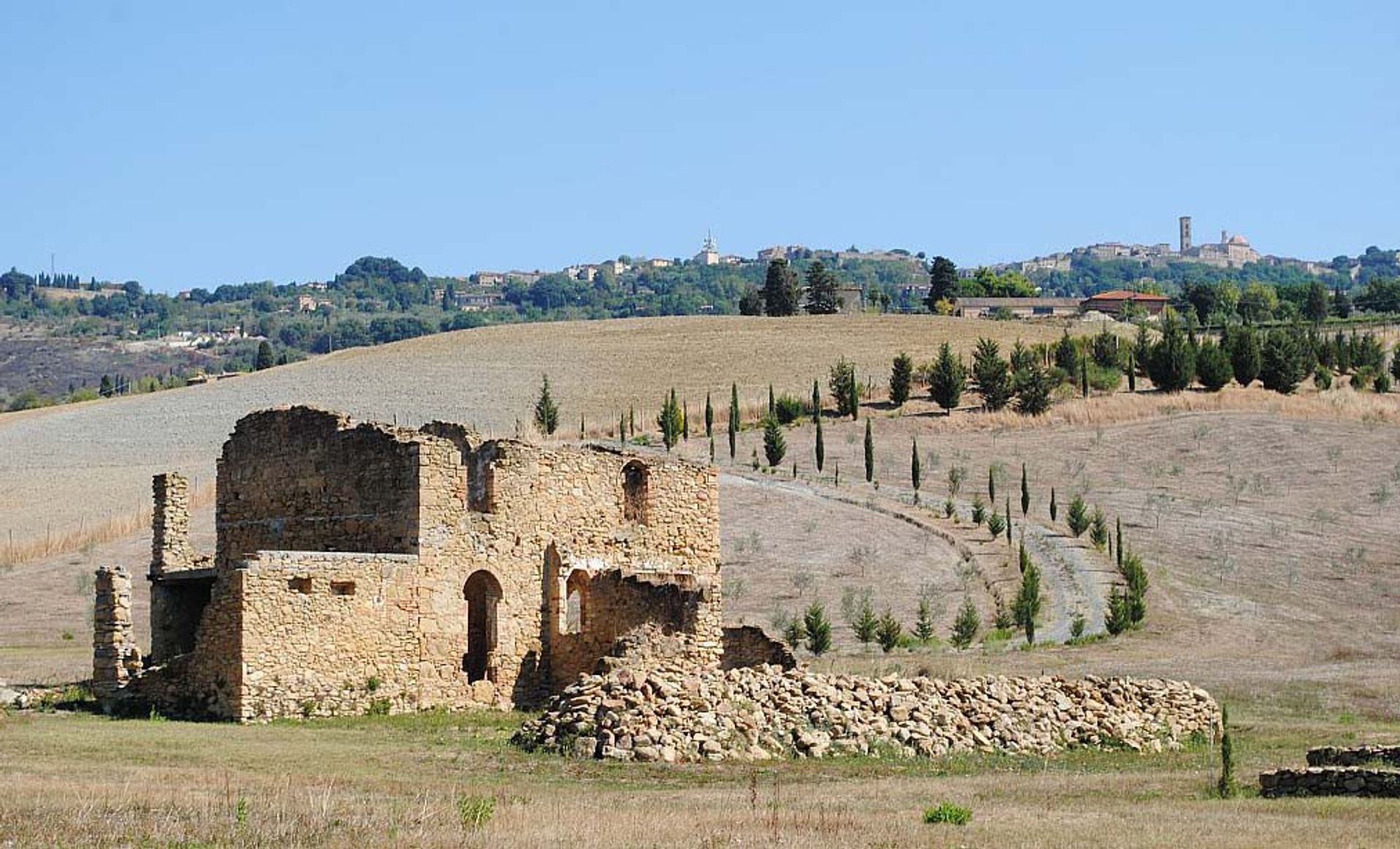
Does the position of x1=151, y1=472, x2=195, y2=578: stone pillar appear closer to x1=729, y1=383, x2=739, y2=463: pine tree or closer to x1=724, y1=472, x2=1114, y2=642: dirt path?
x1=724, y1=472, x2=1114, y2=642: dirt path

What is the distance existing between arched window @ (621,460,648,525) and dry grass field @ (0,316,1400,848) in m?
5.30

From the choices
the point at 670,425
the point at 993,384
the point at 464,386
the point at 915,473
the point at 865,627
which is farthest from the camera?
the point at 464,386

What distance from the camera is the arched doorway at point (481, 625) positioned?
28.3 m

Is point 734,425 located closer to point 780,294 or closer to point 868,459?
point 868,459

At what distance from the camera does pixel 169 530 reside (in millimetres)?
30078

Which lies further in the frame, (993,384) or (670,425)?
(993,384)

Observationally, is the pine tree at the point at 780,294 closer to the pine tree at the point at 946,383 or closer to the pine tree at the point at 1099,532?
the pine tree at the point at 946,383

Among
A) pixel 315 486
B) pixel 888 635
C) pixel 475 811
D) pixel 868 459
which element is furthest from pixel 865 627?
pixel 475 811

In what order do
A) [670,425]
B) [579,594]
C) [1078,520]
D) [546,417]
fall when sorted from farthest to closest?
[546,417] < [670,425] < [1078,520] < [579,594]

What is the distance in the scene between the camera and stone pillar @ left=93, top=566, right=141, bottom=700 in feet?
86.5

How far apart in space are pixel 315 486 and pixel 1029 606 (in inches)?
1080

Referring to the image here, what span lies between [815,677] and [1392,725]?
1069 centimetres

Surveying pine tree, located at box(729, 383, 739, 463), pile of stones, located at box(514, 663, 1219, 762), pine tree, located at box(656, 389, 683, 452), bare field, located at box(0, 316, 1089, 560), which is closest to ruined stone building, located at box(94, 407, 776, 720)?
pile of stones, located at box(514, 663, 1219, 762)

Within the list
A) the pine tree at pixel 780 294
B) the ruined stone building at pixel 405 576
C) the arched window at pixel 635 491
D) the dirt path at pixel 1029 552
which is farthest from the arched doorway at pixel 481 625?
the pine tree at pixel 780 294
